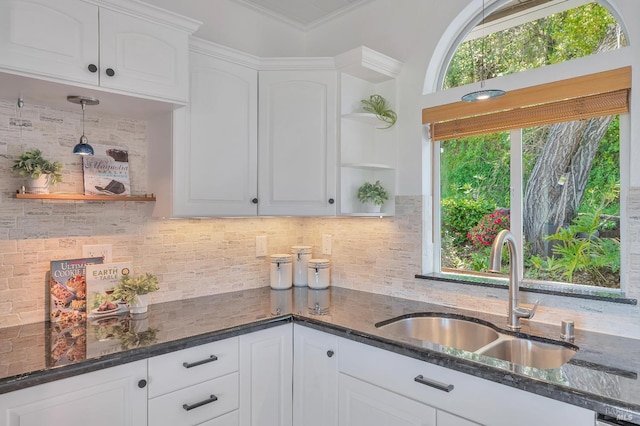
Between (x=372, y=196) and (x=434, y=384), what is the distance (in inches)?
43.2

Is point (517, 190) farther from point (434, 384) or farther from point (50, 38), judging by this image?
point (50, 38)

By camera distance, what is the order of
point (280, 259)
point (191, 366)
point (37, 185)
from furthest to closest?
point (280, 259), point (37, 185), point (191, 366)

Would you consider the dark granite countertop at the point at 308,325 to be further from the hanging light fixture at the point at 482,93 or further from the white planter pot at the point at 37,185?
the hanging light fixture at the point at 482,93

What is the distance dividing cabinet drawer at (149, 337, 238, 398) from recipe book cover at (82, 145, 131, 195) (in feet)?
2.92

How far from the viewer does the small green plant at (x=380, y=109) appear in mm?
2376

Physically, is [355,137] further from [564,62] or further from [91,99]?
[91,99]

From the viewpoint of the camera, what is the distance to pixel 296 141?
237 cm

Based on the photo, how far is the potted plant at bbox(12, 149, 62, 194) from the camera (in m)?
1.77

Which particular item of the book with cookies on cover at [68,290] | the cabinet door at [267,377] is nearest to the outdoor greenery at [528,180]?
the cabinet door at [267,377]

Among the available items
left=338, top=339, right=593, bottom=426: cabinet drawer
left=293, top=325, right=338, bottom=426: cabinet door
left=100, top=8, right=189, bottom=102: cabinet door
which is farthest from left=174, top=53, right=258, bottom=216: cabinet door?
left=338, top=339, right=593, bottom=426: cabinet drawer

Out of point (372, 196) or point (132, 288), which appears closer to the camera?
point (132, 288)

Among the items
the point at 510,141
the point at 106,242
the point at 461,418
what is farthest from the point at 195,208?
the point at 510,141

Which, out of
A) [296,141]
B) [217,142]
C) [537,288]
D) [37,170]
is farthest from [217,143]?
[537,288]

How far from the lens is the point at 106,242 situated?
207 centimetres
